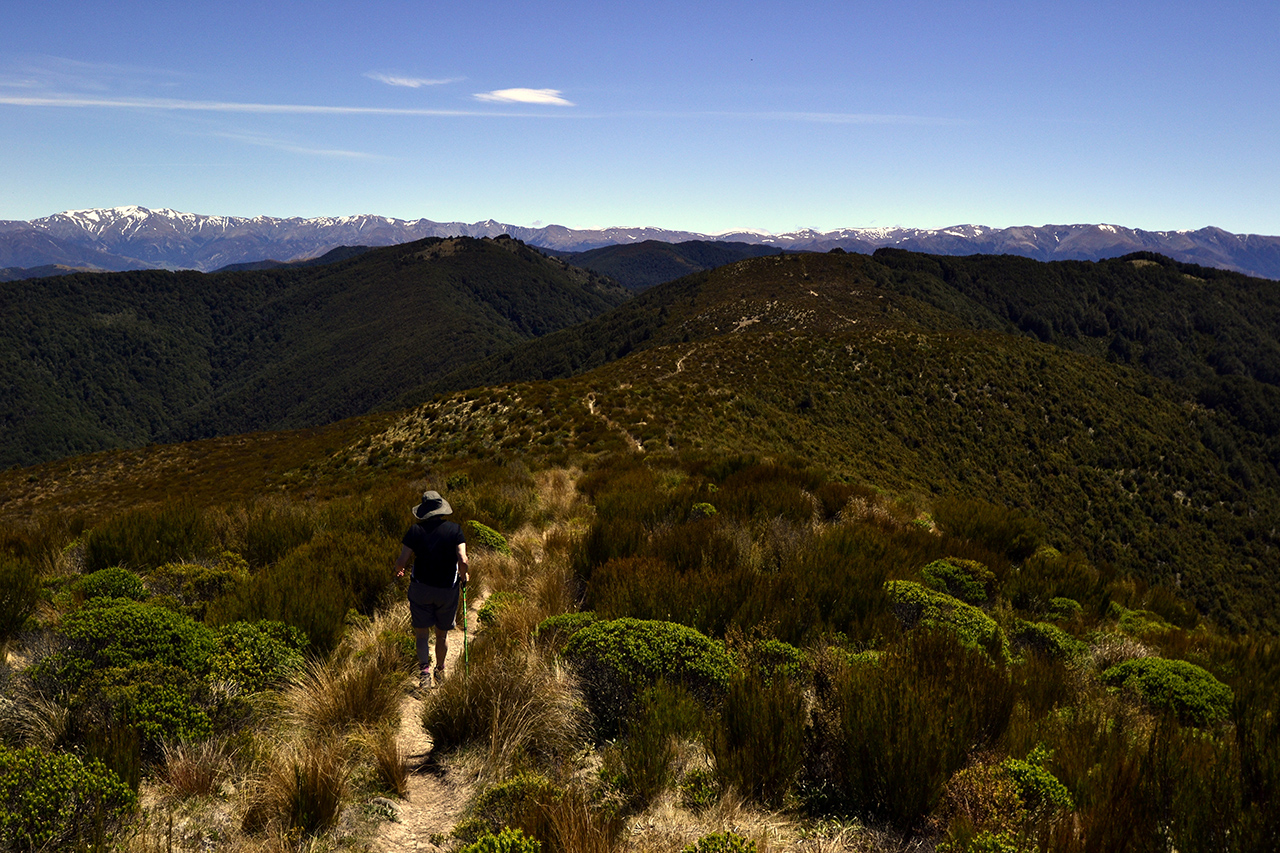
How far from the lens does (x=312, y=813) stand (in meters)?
2.88

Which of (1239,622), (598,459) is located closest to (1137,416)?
(1239,622)

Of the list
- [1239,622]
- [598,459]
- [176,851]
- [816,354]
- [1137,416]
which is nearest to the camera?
[176,851]

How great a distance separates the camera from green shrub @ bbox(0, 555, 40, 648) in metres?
4.66

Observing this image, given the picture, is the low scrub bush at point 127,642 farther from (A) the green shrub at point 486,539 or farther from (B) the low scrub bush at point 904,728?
(B) the low scrub bush at point 904,728

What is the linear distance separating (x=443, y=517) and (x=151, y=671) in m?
2.22

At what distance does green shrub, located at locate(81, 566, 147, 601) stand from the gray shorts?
256 cm

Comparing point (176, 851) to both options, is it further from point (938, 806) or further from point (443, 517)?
point (938, 806)

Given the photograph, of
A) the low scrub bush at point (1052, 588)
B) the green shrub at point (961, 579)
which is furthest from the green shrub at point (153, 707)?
the low scrub bush at point (1052, 588)

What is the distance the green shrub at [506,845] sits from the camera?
7.86 ft

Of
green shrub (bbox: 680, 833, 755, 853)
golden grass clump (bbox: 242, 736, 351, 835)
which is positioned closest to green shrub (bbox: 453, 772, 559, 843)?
golden grass clump (bbox: 242, 736, 351, 835)

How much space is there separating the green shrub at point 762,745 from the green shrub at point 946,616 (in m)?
2.34

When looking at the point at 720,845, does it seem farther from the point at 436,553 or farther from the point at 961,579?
the point at 961,579

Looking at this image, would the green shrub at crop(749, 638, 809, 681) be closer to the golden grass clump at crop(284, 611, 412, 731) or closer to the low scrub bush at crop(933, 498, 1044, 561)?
the golden grass clump at crop(284, 611, 412, 731)

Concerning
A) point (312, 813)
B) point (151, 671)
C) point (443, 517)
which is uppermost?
point (443, 517)
